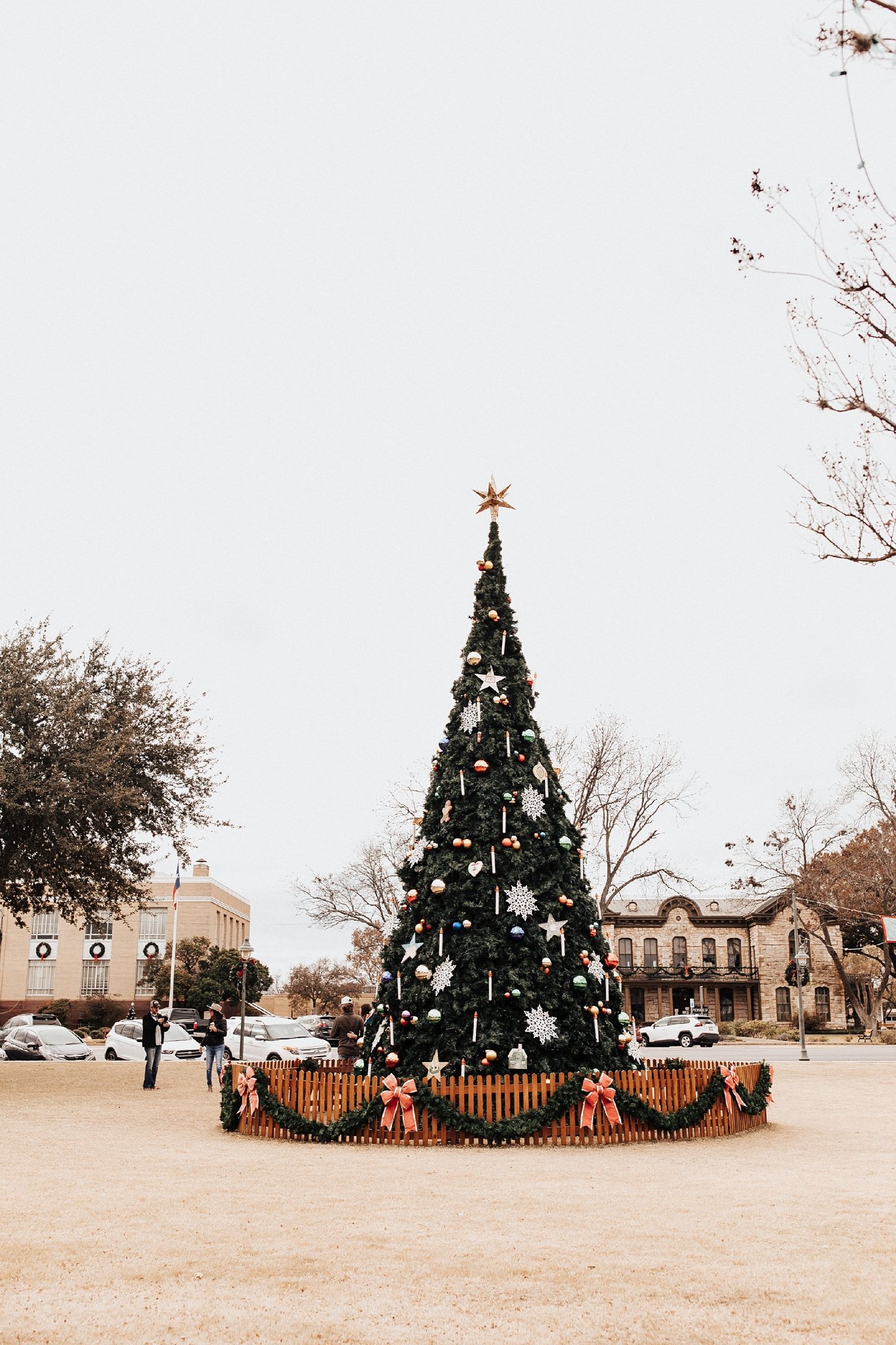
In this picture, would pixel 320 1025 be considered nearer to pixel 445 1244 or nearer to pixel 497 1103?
pixel 497 1103

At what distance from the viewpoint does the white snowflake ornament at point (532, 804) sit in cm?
1355

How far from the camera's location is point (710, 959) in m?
58.7

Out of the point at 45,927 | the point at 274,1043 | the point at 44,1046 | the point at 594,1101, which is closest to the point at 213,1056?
the point at 274,1043

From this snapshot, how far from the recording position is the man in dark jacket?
20.0m

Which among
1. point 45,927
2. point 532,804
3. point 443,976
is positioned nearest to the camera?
point 443,976

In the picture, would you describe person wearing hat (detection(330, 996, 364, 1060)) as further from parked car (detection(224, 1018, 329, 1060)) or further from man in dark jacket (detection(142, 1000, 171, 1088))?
parked car (detection(224, 1018, 329, 1060))

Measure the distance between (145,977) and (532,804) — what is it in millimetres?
52308

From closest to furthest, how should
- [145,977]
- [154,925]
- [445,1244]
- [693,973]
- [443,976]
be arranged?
[445,1244] → [443,976] → [693,973] → [145,977] → [154,925]

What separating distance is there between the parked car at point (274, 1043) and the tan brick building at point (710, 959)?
101 ft

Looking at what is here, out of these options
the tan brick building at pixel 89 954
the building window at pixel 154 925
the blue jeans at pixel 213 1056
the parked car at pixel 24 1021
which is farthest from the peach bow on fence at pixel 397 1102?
the building window at pixel 154 925

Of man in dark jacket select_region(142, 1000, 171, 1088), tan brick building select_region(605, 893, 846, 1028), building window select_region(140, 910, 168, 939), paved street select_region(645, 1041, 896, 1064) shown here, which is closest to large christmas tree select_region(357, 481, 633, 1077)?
man in dark jacket select_region(142, 1000, 171, 1088)

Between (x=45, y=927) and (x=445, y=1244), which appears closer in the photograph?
(x=445, y=1244)

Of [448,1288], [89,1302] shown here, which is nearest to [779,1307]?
[448,1288]

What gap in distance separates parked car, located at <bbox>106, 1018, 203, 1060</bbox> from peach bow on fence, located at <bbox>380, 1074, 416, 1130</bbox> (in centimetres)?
2002
